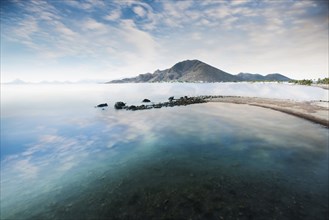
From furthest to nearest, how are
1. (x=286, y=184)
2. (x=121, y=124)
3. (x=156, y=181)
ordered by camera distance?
(x=121, y=124) → (x=156, y=181) → (x=286, y=184)

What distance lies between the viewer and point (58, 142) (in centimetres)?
3778

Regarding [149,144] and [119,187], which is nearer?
[119,187]

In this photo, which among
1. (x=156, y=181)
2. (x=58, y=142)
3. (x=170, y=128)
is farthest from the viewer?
(x=170, y=128)

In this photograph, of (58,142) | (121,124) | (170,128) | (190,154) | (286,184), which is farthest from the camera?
(121,124)

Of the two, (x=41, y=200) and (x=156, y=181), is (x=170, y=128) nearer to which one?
(x=156, y=181)

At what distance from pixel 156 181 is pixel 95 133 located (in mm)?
27470

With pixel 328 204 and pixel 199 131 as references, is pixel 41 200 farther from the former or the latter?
pixel 199 131

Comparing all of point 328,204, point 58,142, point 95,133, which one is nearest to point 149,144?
point 95,133

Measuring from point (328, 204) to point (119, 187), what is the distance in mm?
18083

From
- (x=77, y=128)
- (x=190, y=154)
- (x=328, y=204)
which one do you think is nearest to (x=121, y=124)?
(x=77, y=128)

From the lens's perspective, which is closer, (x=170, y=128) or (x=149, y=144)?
(x=149, y=144)

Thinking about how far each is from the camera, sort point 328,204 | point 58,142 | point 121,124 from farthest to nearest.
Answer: point 121,124 → point 58,142 → point 328,204

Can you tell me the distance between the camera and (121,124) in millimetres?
48844

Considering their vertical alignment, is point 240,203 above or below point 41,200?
above
